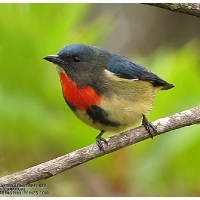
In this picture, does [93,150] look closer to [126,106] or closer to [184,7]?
[126,106]

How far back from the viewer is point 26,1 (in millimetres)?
1513

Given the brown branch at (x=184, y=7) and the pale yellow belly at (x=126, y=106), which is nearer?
the brown branch at (x=184, y=7)

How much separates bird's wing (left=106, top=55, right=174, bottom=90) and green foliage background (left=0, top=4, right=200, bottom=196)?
0.14 m

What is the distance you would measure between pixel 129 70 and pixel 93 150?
37 cm

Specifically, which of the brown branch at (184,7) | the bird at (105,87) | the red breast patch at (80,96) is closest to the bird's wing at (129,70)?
the bird at (105,87)

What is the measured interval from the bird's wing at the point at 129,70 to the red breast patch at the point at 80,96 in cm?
14

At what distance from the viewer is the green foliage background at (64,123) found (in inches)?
55.1

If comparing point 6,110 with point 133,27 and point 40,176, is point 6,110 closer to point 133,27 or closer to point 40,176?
point 40,176

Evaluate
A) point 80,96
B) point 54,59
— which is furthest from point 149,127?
point 54,59

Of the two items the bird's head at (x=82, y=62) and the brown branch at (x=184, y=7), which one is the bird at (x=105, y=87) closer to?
the bird's head at (x=82, y=62)

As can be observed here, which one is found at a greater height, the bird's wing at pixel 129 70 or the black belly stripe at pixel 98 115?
the bird's wing at pixel 129 70

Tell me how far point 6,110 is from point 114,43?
62 cm

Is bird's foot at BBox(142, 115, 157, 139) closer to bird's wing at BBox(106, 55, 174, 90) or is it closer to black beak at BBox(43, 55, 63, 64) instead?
bird's wing at BBox(106, 55, 174, 90)

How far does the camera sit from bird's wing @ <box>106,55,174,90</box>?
1666 mm
